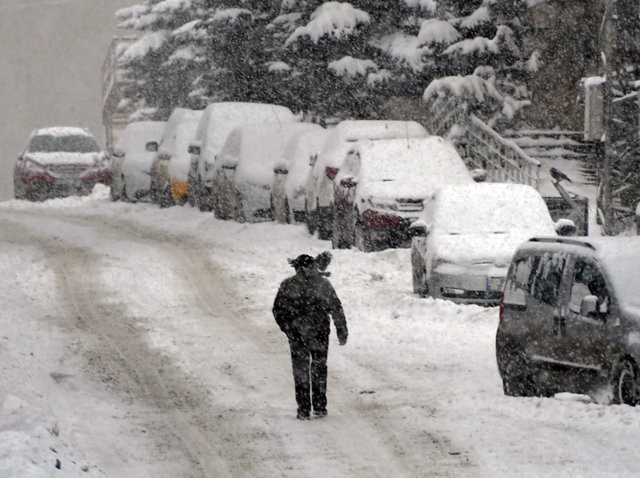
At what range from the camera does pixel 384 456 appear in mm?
9672

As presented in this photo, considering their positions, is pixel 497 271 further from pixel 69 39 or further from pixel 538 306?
pixel 69 39

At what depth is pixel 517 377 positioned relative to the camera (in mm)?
11883

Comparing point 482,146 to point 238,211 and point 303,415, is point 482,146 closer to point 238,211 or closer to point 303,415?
point 238,211

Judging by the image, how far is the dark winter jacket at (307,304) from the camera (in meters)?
10.8

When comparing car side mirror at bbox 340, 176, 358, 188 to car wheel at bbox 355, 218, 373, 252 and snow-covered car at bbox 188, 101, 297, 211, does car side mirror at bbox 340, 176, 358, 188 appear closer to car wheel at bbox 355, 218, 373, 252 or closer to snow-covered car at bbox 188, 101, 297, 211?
car wheel at bbox 355, 218, 373, 252

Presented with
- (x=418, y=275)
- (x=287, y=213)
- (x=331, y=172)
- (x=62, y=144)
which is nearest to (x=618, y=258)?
(x=418, y=275)

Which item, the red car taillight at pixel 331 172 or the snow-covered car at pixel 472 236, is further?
the red car taillight at pixel 331 172

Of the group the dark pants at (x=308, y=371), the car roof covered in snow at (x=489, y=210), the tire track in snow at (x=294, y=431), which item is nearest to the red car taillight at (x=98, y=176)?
the car roof covered in snow at (x=489, y=210)

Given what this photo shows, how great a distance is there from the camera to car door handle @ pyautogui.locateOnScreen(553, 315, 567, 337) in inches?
441

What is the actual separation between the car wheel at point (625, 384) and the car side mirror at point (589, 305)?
445 mm

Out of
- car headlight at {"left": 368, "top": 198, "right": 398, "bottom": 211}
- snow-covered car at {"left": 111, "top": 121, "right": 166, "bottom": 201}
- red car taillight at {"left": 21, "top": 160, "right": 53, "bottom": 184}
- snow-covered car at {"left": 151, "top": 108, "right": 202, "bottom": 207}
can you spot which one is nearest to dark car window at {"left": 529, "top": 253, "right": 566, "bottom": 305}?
car headlight at {"left": 368, "top": 198, "right": 398, "bottom": 211}

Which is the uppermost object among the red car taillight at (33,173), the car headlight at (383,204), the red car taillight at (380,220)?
the car headlight at (383,204)

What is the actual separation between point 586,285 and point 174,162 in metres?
19.4

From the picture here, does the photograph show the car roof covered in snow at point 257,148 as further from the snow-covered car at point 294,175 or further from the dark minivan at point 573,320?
the dark minivan at point 573,320
